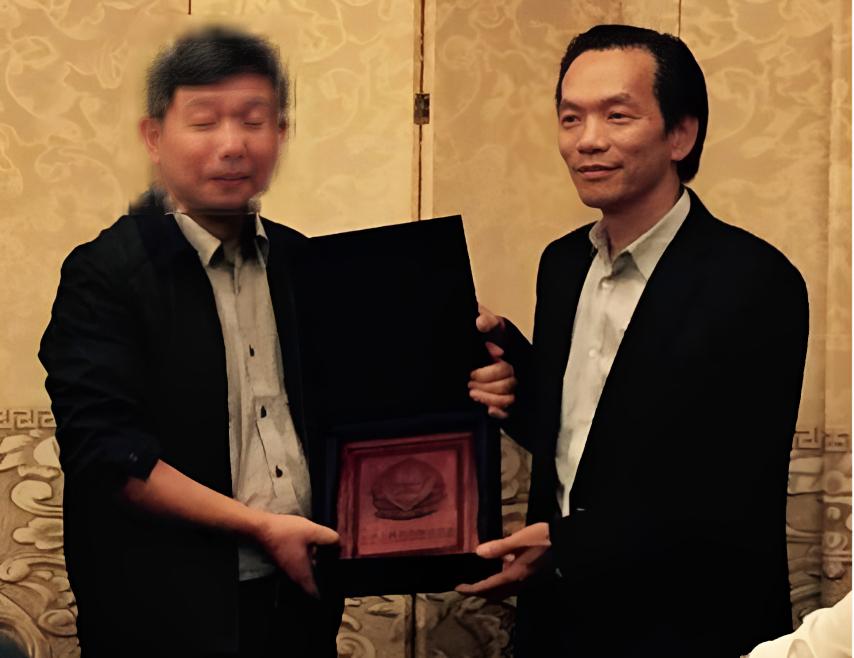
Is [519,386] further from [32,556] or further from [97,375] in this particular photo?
[32,556]

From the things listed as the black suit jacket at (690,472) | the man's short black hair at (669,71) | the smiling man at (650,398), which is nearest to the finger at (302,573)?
the smiling man at (650,398)

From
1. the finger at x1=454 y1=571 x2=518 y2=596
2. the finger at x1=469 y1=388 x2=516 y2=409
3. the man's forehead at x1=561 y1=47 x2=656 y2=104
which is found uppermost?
the man's forehead at x1=561 y1=47 x2=656 y2=104

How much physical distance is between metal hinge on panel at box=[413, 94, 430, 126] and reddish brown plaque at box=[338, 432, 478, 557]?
0.52 m

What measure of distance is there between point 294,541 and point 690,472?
0.63 meters

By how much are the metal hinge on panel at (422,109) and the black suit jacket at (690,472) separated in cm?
46

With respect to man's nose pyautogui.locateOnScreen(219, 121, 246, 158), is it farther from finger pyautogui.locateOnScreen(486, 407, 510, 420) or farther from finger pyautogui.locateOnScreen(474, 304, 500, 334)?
finger pyautogui.locateOnScreen(486, 407, 510, 420)

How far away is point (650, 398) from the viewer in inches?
82.9

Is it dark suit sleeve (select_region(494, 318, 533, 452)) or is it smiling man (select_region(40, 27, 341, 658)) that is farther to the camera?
dark suit sleeve (select_region(494, 318, 533, 452))

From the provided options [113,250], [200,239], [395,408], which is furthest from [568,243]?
[113,250]

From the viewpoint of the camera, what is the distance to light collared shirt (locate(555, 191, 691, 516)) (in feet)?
7.04

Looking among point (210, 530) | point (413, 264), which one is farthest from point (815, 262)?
point (210, 530)

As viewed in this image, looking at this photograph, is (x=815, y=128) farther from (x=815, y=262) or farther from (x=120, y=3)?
(x=120, y=3)

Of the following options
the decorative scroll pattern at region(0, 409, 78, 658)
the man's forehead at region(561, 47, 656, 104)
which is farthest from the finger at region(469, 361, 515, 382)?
the decorative scroll pattern at region(0, 409, 78, 658)

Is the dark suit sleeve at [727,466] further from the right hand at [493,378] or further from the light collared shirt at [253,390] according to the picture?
the light collared shirt at [253,390]
